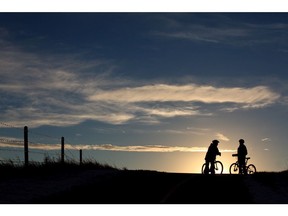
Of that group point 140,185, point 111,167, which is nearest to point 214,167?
point 111,167

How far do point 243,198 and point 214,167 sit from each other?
14.2m

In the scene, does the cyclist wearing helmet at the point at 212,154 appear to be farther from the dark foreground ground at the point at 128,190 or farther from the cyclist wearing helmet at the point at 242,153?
the dark foreground ground at the point at 128,190

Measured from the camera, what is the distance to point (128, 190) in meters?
19.5

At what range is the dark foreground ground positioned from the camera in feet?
54.8

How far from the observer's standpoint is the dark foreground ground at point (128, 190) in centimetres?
1670

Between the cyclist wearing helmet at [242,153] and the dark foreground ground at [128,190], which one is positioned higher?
the cyclist wearing helmet at [242,153]

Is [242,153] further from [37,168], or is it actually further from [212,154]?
[37,168]

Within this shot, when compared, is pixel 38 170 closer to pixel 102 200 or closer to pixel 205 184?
pixel 205 184

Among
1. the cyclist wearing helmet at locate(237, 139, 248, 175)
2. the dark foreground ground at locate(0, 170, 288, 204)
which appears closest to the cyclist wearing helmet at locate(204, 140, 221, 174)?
the cyclist wearing helmet at locate(237, 139, 248, 175)

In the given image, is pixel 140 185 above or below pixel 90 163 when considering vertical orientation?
below

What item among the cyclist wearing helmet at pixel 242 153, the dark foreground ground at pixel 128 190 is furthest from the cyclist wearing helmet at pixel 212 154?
the dark foreground ground at pixel 128 190

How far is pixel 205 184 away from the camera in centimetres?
2231

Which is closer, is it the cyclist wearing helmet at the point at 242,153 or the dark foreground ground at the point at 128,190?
the dark foreground ground at the point at 128,190

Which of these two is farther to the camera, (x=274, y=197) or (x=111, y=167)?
(x=111, y=167)
